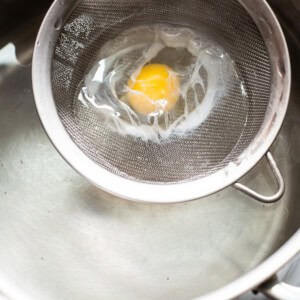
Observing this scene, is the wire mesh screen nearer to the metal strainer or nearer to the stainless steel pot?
the metal strainer

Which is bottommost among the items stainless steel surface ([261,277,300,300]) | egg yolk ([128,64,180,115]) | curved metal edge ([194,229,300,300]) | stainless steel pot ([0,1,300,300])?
stainless steel pot ([0,1,300,300])

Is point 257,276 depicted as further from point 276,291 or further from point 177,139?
point 177,139

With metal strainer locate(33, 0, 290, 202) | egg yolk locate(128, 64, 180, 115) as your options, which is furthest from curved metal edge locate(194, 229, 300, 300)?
egg yolk locate(128, 64, 180, 115)

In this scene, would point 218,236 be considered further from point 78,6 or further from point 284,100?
point 78,6

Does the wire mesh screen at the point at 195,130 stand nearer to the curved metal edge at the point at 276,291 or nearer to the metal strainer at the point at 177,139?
the metal strainer at the point at 177,139

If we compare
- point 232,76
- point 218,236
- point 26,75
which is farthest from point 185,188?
point 26,75

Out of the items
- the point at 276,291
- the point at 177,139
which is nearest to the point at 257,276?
the point at 276,291
